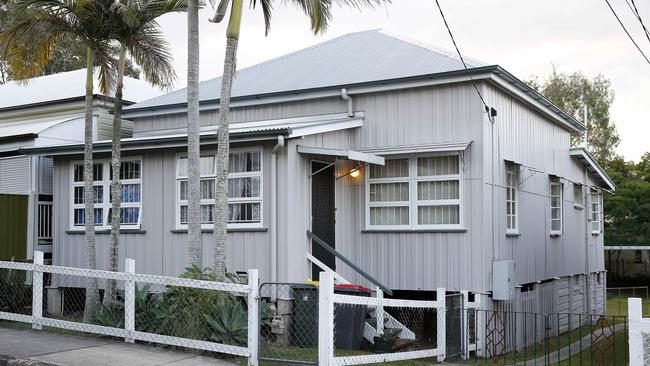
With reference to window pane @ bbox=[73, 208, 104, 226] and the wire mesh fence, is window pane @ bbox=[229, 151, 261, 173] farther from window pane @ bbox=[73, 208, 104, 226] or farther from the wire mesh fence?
the wire mesh fence

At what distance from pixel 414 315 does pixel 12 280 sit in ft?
25.7

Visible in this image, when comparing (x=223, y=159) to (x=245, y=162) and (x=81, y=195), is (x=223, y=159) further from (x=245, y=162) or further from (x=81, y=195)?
(x=81, y=195)

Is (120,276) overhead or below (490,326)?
overhead

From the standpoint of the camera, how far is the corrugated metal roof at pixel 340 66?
604 inches

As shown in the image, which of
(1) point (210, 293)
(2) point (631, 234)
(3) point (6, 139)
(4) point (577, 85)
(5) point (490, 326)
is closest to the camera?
(1) point (210, 293)

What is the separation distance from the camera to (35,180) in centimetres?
1639

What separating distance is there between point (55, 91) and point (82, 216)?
6893 millimetres

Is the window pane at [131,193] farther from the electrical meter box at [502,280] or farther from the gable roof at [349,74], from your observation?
the electrical meter box at [502,280]

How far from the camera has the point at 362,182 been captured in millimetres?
15336

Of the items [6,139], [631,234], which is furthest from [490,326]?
[631,234]

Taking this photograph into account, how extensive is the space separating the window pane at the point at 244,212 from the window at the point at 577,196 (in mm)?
11525

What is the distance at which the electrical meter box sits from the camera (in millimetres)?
13945

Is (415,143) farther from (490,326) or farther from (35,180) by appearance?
(35,180)

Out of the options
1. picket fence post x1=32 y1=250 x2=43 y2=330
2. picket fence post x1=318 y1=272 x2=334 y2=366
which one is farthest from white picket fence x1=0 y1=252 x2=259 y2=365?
picket fence post x1=318 y1=272 x2=334 y2=366
